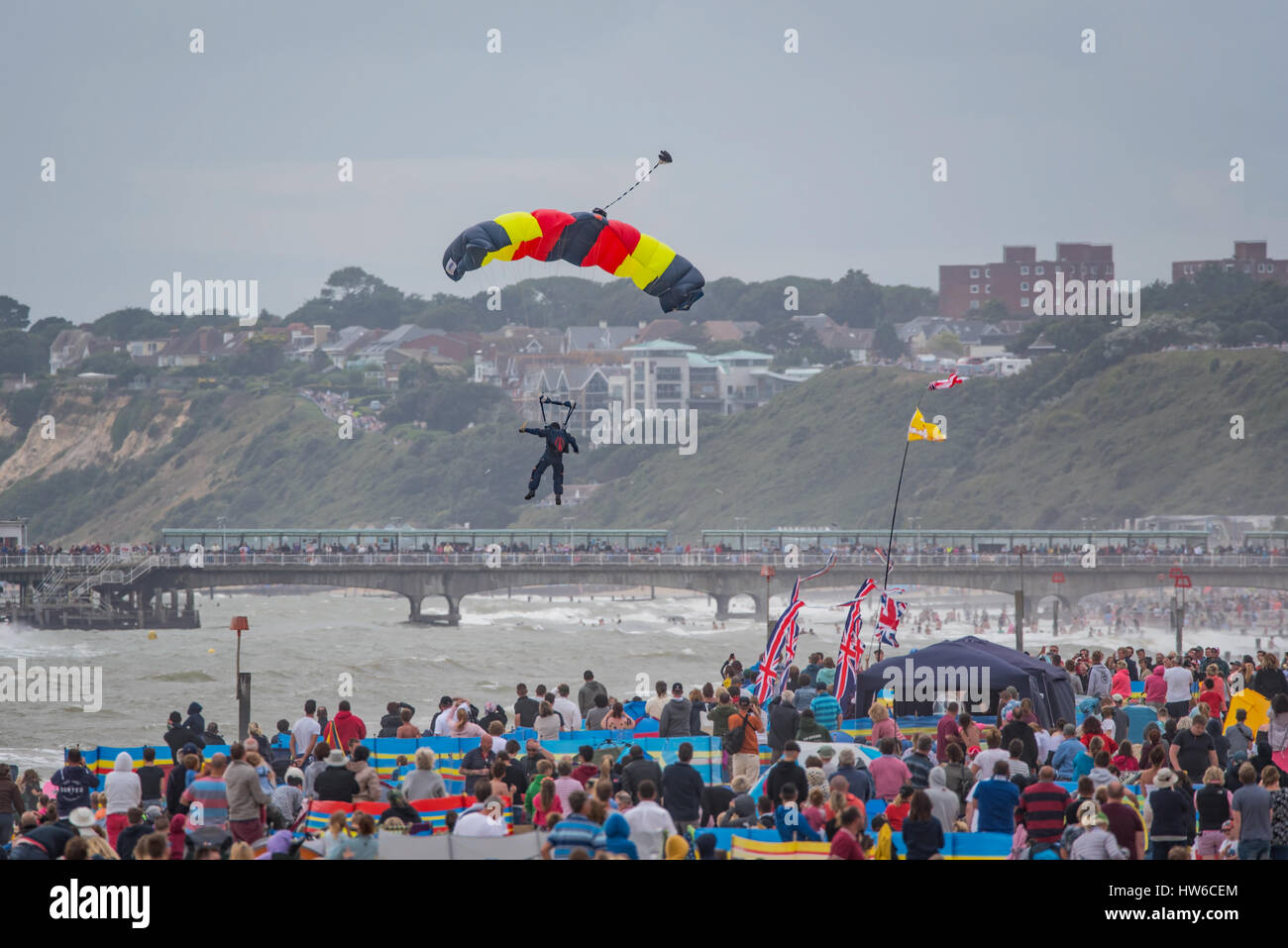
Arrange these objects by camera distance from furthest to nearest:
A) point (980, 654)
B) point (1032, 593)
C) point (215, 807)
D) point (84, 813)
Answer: point (1032, 593) < point (980, 654) < point (215, 807) < point (84, 813)

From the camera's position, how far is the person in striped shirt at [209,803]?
14.0m

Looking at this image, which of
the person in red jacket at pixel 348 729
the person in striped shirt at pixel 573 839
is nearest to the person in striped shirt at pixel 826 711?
the person in red jacket at pixel 348 729

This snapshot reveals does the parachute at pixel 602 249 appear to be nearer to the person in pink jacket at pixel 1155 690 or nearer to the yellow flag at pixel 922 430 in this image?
the yellow flag at pixel 922 430

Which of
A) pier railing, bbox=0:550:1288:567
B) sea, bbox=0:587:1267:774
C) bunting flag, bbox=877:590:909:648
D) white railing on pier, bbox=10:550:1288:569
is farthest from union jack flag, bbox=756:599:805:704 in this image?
pier railing, bbox=0:550:1288:567
